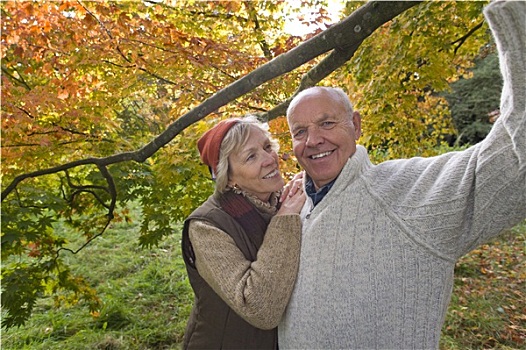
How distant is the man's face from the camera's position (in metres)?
1.74

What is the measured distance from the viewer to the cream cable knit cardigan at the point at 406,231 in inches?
48.0

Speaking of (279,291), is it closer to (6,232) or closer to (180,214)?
(180,214)

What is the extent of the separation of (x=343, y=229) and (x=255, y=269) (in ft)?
1.16

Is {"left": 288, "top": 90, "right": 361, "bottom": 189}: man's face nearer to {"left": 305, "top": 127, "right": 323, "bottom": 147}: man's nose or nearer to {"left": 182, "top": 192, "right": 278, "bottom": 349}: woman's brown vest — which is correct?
{"left": 305, "top": 127, "right": 323, "bottom": 147}: man's nose

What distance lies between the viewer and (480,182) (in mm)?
1276

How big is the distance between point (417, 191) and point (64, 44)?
334 cm

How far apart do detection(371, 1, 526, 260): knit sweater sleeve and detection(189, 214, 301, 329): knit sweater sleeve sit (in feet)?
1.30

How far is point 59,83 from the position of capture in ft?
12.6

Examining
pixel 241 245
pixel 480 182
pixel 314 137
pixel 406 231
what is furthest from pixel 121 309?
pixel 480 182

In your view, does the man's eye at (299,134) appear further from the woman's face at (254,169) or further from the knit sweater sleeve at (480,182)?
the knit sweater sleeve at (480,182)

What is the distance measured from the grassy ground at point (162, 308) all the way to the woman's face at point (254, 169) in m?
3.47

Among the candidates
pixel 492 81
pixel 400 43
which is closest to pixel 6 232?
pixel 400 43

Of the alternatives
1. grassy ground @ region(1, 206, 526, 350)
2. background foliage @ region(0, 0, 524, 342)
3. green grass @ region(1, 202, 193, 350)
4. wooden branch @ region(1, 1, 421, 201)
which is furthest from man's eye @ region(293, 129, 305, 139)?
green grass @ region(1, 202, 193, 350)

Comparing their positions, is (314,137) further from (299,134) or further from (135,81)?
(135,81)
